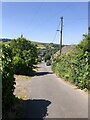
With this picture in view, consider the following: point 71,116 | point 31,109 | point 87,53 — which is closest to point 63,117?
point 71,116

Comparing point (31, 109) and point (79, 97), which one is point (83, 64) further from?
point (31, 109)

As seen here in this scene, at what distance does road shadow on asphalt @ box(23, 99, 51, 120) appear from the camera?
1187cm

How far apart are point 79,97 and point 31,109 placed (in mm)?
4203

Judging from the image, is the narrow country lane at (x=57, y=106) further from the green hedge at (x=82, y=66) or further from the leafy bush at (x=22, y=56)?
the leafy bush at (x=22, y=56)

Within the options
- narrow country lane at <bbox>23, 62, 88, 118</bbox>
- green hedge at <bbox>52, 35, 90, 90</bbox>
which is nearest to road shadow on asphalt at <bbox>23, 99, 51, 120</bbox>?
narrow country lane at <bbox>23, 62, 88, 118</bbox>

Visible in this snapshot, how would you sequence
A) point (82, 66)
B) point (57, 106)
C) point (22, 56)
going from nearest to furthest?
point (57, 106) → point (82, 66) → point (22, 56)

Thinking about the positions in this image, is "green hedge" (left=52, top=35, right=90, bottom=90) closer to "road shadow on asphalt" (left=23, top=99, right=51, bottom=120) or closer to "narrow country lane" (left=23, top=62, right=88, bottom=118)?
"narrow country lane" (left=23, top=62, right=88, bottom=118)

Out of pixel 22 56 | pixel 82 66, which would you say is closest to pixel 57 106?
pixel 82 66

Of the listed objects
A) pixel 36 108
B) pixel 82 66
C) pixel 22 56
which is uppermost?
pixel 22 56

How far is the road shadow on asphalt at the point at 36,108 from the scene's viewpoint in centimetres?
1187

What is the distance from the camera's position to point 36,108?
1327cm

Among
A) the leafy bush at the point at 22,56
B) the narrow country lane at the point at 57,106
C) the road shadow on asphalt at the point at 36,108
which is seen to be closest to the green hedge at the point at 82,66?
the narrow country lane at the point at 57,106

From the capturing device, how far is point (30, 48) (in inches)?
1774

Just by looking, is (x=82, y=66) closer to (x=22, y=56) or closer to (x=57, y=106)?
(x=57, y=106)
